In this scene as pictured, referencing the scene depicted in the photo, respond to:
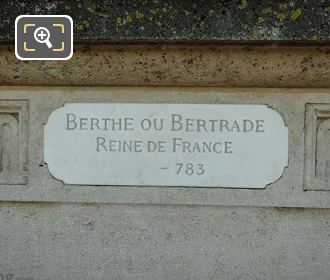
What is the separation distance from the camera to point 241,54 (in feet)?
5.72

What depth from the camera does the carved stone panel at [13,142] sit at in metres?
1.89

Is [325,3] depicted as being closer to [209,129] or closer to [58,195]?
[209,129]

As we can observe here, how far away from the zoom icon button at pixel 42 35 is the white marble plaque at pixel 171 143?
0.27 metres

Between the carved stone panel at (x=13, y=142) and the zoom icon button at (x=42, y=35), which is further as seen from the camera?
the carved stone panel at (x=13, y=142)

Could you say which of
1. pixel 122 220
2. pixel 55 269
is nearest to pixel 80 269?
pixel 55 269

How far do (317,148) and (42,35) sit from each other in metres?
1.13

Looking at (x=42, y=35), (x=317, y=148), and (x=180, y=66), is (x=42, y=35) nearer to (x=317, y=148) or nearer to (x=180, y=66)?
(x=180, y=66)

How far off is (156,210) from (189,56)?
64 cm

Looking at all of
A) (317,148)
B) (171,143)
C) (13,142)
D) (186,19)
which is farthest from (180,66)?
(13,142)

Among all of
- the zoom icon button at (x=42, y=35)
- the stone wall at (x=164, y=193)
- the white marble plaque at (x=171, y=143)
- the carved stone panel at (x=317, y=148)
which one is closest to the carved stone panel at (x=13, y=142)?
the stone wall at (x=164, y=193)

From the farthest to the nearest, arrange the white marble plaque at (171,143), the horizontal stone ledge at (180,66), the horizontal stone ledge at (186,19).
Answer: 1. the white marble plaque at (171,143)
2. the horizontal stone ledge at (180,66)
3. the horizontal stone ledge at (186,19)

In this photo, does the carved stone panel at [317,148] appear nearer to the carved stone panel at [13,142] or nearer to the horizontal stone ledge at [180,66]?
the horizontal stone ledge at [180,66]

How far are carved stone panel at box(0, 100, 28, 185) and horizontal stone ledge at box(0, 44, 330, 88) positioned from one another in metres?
0.14

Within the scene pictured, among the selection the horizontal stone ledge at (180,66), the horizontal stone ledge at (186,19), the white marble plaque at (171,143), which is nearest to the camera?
the horizontal stone ledge at (186,19)
